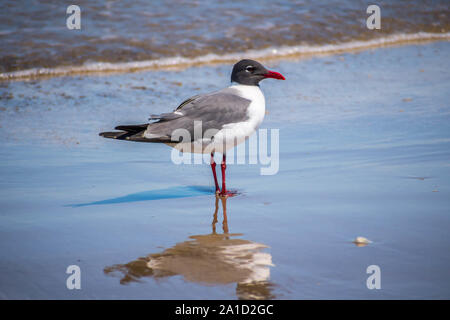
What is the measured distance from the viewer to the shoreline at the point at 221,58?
27.6ft

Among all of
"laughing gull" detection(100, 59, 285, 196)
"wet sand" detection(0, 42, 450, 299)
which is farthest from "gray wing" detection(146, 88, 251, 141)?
"wet sand" detection(0, 42, 450, 299)

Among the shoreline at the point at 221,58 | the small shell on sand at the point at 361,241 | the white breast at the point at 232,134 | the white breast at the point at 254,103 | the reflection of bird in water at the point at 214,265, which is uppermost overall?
the shoreline at the point at 221,58

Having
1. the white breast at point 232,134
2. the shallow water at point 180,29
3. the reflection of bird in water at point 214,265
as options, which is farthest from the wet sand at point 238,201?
the shallow water at point 180,29

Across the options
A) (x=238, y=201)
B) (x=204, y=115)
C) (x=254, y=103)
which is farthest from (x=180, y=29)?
(x=238, y=201)

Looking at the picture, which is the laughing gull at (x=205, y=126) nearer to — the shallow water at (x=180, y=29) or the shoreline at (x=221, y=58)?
the shoreline at (x=221, y=58)

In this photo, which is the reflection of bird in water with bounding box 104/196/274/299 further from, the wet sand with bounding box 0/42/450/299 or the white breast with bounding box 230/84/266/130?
the white breast with bounding box 230/84/266/130

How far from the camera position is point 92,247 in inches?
129

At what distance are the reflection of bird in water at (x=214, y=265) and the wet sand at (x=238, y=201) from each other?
0.01 meters

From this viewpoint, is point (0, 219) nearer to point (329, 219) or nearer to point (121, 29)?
point (329, 219)

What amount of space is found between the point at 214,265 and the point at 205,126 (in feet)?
4.91

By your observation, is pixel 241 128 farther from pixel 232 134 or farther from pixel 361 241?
pixel 361 241

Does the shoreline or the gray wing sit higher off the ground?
the shoreline

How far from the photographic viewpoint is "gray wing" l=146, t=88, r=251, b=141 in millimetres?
4254

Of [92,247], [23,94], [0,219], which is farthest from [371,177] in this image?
[23,94]
